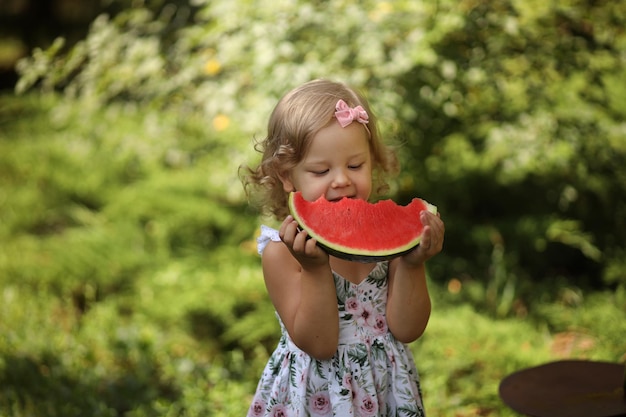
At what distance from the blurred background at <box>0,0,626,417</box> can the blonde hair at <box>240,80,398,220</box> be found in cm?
115

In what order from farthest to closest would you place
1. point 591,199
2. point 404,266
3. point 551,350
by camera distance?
point 591,199 → point 551,350 → point 404,266

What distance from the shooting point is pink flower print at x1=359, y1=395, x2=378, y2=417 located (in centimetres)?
223

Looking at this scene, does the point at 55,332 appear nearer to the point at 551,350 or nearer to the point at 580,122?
the point at 551,350

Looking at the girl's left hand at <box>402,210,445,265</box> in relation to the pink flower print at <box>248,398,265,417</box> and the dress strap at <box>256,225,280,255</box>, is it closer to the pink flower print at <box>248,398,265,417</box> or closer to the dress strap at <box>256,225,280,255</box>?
the dress strap at <box>256,225,280,255</box>

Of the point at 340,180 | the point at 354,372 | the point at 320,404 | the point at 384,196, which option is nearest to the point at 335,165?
the point at 340,180

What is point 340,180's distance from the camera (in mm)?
2182

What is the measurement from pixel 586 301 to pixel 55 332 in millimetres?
3162

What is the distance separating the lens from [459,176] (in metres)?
5.35

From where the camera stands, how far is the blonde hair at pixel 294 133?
87.2 inches

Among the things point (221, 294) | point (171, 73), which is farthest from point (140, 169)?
point (221, 294)

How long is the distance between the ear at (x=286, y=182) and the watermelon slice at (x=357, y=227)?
20cm

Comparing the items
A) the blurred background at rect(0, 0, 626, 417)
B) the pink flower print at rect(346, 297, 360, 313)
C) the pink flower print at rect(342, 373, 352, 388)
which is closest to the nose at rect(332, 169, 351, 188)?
the pink flower print at rect(346, 297, 360, 313)

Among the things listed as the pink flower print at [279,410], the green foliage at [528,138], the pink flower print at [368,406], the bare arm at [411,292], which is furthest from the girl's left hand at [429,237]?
the green foliage at [528,138]

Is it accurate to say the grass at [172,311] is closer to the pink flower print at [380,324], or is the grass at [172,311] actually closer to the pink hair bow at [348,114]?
the pink flower print at [380,324]
